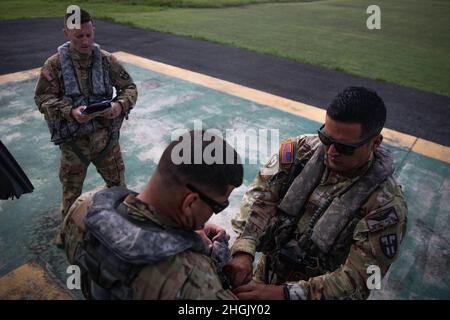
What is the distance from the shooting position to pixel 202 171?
1.29 metres

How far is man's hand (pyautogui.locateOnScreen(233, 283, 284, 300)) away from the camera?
5.56ft

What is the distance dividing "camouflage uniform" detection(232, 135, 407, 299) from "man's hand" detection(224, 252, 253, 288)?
0.09 m

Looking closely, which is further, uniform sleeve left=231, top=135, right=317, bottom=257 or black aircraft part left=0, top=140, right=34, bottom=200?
black aircraft part left=0, top=140, right=34, bottom=200

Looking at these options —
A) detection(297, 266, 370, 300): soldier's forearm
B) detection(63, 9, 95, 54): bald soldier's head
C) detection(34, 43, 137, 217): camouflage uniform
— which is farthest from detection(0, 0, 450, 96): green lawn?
detection(297, 266, 370, 300): soldier's forearm

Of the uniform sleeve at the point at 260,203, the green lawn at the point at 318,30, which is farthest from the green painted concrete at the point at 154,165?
Result: the green lawn at the point at 318,30

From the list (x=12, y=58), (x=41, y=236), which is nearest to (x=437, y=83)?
(x=41, y=236)

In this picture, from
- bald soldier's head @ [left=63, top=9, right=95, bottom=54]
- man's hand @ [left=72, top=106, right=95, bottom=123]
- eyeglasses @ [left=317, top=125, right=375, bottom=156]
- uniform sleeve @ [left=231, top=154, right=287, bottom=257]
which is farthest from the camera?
bald soldier's head @ [left=63, top=9, right=95, bottom=54]

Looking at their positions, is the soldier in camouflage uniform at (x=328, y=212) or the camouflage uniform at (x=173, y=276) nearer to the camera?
the camouflage uniform at (x=173, y=276)

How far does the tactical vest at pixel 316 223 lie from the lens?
1.82 m

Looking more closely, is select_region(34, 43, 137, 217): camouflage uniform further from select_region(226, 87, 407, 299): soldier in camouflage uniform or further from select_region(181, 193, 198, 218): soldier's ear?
select_region(181, 193, 198, 218): soldier's ear

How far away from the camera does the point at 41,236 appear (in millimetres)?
3062

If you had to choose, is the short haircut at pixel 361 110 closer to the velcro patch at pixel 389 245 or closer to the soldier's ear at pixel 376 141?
the soldier's ear at pixel 376 141

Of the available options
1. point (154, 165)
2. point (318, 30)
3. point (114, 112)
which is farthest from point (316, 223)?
point (318, 30)

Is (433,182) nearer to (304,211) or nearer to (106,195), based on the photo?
(304,211)
